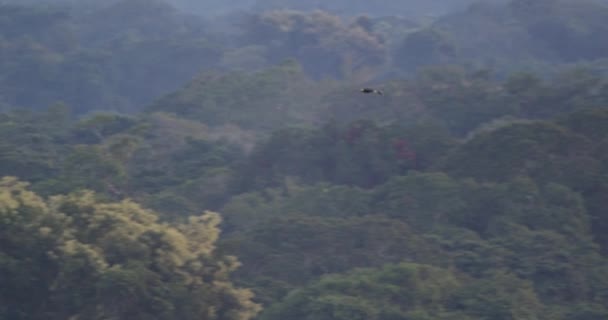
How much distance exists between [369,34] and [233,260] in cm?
4833

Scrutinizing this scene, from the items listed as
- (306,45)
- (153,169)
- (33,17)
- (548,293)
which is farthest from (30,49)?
(548,293)

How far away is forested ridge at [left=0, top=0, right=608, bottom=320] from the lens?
686 inches

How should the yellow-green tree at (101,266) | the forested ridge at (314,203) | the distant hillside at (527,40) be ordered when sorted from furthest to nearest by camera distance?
the distant hillside at (527,40) → the forested ridge at (314,203) → the yellow-green tree at (101,266)

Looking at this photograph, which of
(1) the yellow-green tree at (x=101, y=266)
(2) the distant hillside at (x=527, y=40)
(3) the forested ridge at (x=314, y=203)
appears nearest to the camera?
(1) the yellow-green tree at (x=101, y=266)

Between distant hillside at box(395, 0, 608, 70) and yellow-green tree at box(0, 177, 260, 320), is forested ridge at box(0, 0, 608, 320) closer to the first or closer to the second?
yellow-green tree at box(0, 177, 260, 320)

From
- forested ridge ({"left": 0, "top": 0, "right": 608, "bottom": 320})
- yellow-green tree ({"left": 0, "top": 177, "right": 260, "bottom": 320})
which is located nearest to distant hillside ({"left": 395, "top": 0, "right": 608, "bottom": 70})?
forested ridge ({"left": 0, "top": 0, "right": 608, "bottom": 320})

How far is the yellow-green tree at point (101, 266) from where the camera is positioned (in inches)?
661

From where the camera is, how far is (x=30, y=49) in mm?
59094

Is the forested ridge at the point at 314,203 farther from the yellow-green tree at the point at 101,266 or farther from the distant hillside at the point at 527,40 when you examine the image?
the distant hillside at the point at 527,40

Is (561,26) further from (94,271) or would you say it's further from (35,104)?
(94,271)

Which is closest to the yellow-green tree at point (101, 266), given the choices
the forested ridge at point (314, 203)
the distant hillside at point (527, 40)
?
the forested ridge at point (314, 203)

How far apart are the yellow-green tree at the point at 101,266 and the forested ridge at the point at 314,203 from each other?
26mm

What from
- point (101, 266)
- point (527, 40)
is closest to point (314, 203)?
point (101, 266)

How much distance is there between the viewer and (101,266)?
55.4 feet
